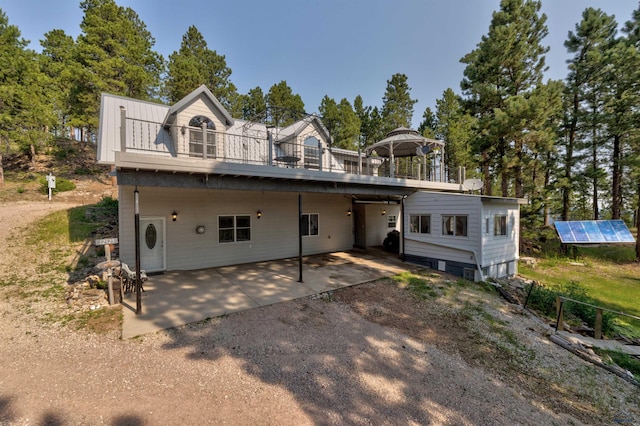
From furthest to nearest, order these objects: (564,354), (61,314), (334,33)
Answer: (334,33), (61,314), (564,354)

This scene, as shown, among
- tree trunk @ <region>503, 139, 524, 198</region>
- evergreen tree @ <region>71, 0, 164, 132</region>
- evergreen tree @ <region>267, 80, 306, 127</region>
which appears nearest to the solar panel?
tree trunk @ <region>503, 139, 524, 198</region>

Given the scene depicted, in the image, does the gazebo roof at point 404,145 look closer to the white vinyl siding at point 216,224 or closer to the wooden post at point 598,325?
the white vinyl siding at point 216,224

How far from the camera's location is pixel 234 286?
7.57m

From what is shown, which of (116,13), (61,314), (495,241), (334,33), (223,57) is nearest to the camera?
(61,314)

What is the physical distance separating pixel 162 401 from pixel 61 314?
423 cm

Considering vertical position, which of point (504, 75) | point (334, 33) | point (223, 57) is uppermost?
point (223, 57)

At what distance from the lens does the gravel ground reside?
10.4 ft

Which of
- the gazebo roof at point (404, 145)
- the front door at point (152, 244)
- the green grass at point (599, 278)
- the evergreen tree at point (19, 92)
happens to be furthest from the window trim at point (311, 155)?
the evergreen tree at point (19, 92)

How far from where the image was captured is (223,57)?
22.7 meters

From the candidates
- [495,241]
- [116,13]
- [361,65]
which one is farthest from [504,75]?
[116,13]

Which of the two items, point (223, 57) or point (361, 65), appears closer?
point (361, 65)

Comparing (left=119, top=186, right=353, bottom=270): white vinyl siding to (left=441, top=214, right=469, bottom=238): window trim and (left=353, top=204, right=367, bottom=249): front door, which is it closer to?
(left=353, top=204, right=367, bottom=249): front door

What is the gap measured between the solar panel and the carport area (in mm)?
10620

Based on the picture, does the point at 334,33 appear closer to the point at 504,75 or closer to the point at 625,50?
the point at 504,75
